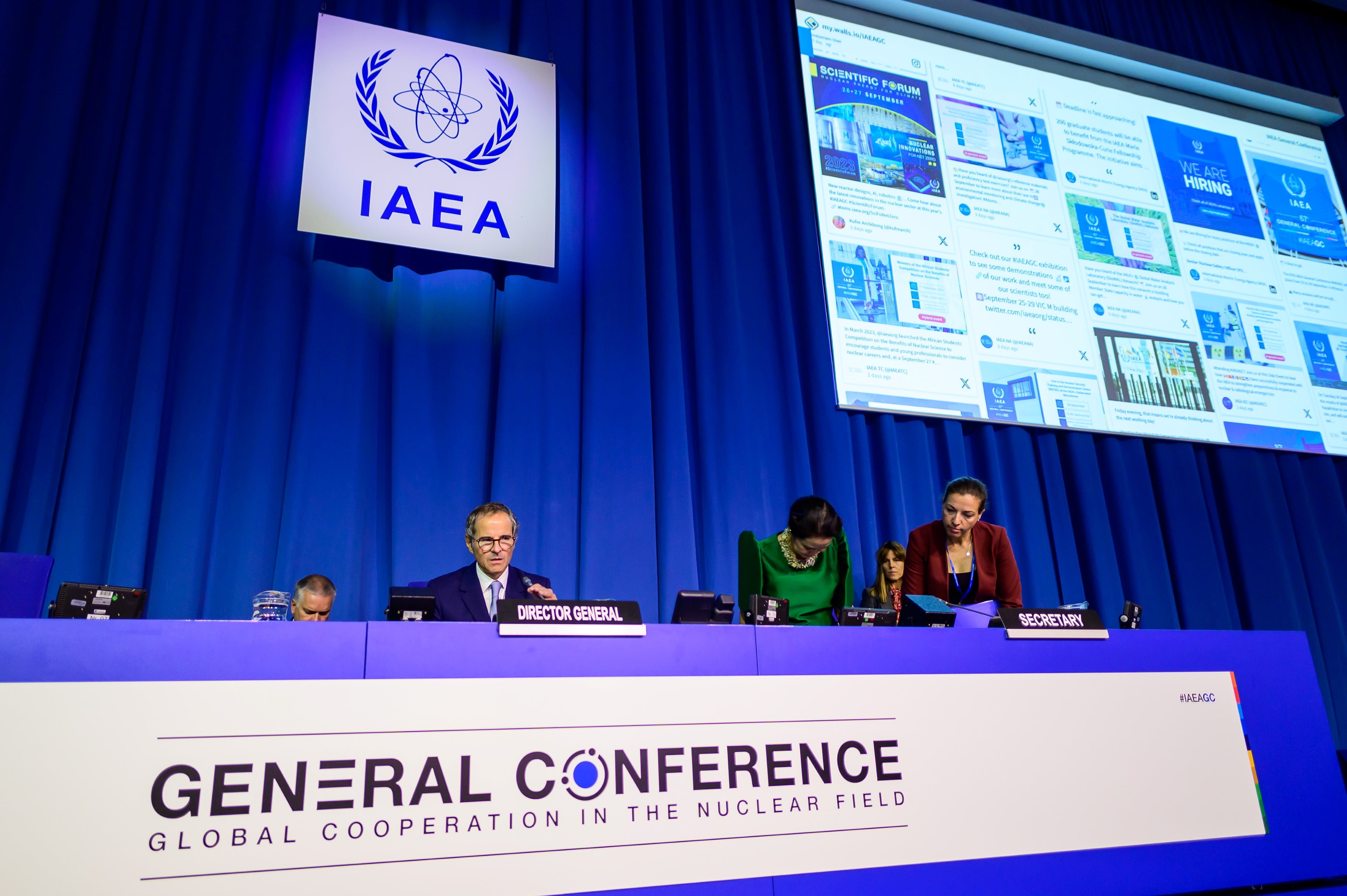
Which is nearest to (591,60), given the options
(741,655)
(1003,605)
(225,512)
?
(225,512)

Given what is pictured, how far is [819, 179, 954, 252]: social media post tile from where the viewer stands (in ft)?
13.6

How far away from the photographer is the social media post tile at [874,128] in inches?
169

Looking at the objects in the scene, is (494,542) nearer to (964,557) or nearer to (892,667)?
(892,667)

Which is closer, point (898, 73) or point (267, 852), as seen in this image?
point (267, 852)

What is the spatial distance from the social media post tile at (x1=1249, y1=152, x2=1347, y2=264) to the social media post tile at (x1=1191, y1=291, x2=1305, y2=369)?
0.50m

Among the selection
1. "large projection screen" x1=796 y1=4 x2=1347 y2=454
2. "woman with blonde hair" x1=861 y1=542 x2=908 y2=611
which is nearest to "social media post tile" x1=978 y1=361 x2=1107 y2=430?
"large projection screen" x1=796 y1=4 x2=1347 y2=454

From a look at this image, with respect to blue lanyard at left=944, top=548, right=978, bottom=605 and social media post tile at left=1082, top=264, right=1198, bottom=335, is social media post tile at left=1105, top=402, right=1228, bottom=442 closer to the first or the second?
social media post tile at left=1082, top=264, right=1198, bottom=335

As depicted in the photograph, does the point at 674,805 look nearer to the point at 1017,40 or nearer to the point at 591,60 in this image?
the point at 591,60

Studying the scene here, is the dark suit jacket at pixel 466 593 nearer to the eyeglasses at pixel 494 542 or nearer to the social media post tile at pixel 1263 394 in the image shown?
the eyeglasses at pixel 494 542

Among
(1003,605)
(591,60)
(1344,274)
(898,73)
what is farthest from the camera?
(1344,274)

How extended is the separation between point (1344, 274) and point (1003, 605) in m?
3.79

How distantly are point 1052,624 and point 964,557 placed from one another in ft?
2.68

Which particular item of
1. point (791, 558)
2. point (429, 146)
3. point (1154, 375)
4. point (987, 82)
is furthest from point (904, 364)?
point (429, 146)

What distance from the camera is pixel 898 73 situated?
4.54 metres
